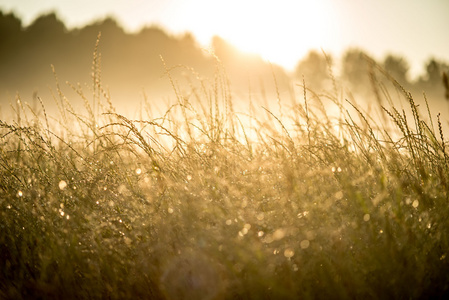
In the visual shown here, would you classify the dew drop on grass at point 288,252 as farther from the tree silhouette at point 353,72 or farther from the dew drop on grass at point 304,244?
the tree silhouette at point 353,72

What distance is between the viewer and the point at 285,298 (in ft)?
3.78

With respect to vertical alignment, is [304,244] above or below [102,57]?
below

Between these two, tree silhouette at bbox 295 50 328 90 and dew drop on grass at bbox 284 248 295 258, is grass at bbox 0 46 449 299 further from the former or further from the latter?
tree silhouette at bbox 295 50 328 90

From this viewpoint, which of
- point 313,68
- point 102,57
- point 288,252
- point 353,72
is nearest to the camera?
point 288,252

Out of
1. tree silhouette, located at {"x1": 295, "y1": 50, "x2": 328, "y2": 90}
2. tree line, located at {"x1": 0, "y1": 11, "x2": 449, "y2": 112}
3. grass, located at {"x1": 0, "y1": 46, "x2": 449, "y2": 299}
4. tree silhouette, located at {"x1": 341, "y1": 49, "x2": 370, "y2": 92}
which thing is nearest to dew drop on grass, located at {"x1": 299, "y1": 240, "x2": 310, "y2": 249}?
grass, located at {"x1": 0, "y1": 46, "x2": 449, "y2": 299}

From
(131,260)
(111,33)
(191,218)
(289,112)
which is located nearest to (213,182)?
(191,218)

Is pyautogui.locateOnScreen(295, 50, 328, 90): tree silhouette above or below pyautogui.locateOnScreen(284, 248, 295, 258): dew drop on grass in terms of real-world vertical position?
above

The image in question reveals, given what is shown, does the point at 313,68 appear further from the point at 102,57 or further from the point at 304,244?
the point at 304,244

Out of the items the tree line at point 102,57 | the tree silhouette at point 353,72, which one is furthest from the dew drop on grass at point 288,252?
the tree silhouette at point 353,72

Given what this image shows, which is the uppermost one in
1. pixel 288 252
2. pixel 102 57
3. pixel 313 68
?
pixel 102 57

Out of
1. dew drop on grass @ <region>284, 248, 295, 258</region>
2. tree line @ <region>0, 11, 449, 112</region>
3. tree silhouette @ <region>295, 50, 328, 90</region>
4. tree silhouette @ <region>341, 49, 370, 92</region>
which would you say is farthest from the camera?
tree silhouette @ <region>341, 49, 370, 92</region>

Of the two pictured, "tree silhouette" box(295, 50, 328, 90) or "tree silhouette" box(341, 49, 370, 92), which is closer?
"tree silhouette" box(295, 50, 328, 90)

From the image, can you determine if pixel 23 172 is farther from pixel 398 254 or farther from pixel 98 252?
pixel 398 254

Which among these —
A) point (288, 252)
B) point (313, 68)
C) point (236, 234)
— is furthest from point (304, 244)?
point (313, 68)
